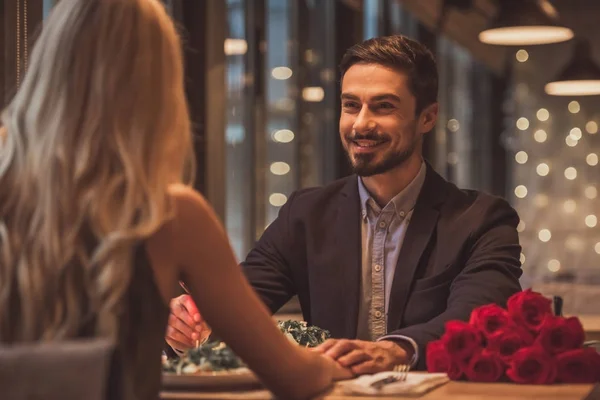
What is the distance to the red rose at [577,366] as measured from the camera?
225cm

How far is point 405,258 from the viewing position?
9.46 ft

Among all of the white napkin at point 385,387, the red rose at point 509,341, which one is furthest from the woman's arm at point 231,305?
the red rose at point 509,341

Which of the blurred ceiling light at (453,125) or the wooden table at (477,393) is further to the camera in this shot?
the blurred ceiling light at (453,125)

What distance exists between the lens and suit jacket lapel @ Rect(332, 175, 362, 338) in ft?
9.56

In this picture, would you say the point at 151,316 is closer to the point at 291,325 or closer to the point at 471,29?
the point at 291,325

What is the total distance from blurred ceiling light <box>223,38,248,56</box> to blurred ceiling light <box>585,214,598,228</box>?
7317 millimetres

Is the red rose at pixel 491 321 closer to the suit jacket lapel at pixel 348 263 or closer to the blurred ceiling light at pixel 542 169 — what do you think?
the suit jacket lapel at pixel 348 263

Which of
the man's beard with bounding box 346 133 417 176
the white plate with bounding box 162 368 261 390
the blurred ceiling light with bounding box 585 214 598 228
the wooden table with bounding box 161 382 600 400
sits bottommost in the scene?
the blurred ceiling light with bounding box 585 214 598 228

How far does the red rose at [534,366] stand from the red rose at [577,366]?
2 centimetres

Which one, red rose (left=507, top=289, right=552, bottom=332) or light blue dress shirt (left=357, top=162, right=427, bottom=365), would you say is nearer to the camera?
red rose (left=507, top=289, right=552, bottom=332)

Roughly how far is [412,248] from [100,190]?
1410 mm

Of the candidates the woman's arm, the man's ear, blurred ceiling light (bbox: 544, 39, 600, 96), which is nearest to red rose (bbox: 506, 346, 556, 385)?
the woman's arm

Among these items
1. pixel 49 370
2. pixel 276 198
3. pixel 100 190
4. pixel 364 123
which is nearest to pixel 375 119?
pixel 364 123

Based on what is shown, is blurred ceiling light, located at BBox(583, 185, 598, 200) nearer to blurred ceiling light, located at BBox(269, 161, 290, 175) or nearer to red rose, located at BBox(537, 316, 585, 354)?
blurred ceiling light, located at BBox(269, 161, 290, 175)
